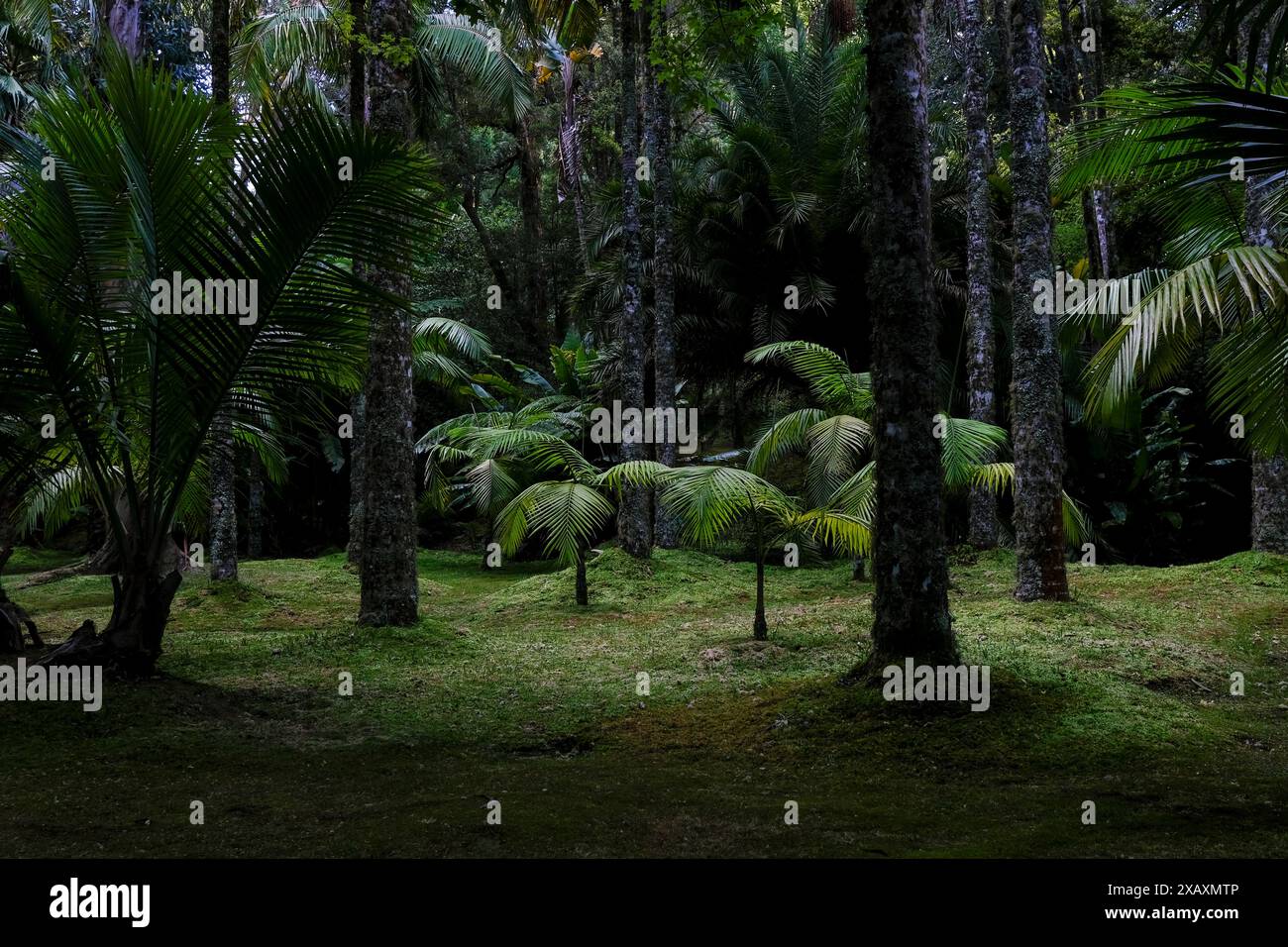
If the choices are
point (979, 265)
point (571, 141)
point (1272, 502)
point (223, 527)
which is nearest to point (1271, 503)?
point (1272, 502)

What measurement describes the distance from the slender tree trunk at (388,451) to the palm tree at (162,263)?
2614 millimetres

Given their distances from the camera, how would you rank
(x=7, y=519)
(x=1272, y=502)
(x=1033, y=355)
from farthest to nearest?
(x=1272, y=502)
(x=1033, y=355)
(x=7, y=519)

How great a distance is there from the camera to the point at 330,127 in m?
5.79

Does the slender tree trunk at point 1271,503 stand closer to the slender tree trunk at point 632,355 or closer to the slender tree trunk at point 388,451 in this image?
the slender tree trunk at point 632,355

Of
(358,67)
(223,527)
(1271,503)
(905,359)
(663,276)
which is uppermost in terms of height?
(358,67)

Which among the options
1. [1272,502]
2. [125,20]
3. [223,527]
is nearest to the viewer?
[1272,502]

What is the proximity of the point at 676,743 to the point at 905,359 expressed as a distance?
102 inches

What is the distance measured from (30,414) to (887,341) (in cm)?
542

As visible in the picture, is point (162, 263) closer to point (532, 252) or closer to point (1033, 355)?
point (1033, 355)

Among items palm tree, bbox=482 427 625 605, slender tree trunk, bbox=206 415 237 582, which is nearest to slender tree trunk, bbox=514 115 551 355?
slender tree trunk, bbox=206 415 237 582

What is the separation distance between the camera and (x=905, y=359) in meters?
5.86

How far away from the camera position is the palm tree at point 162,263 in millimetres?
5859

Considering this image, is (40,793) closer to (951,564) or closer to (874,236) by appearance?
(874,236)

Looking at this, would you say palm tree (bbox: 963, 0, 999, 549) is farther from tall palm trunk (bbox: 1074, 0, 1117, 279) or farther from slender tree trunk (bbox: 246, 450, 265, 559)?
slender tree trunk (bbox: 246, 450, 265, 559)
